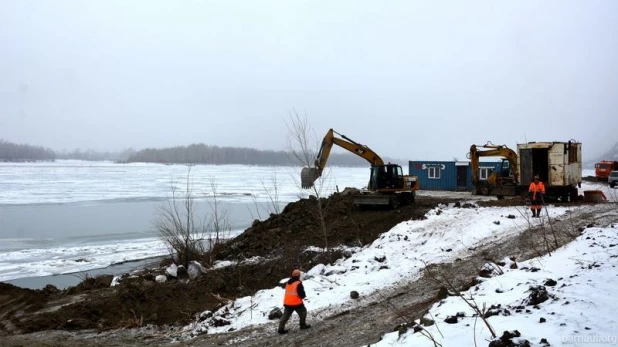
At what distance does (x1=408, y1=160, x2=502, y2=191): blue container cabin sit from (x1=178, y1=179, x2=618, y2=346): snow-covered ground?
18792 millimetres

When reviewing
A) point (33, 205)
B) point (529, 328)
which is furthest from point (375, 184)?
point (33, 205)

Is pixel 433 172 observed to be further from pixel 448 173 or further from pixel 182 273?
pixel 182 273

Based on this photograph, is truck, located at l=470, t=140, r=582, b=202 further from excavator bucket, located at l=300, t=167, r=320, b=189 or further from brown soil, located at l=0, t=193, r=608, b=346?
excavator bucket, located at l=300, t=167, r=320, b=189

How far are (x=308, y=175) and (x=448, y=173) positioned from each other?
24295 millimetres

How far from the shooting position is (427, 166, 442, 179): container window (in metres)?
38.7

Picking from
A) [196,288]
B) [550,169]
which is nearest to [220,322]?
[196,288]

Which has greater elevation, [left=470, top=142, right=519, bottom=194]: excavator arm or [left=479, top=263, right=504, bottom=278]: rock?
[left=470, top=142, right=519, bottom=194]: excavator arm

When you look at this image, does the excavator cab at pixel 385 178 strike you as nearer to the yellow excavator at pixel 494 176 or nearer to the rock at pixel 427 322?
the yellow excavator at pixel 494 176

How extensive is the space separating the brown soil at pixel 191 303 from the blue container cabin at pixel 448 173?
21535mm

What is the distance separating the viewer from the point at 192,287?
13.2 metres

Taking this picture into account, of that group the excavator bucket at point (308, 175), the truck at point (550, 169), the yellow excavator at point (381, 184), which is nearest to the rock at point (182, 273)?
the excavator bucket at point (308, 175)

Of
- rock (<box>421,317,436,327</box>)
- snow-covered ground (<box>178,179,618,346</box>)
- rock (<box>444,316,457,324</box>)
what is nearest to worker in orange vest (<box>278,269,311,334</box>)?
snow-covered ground (<box>178,179,618,346</box>)

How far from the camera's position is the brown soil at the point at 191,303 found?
914cm

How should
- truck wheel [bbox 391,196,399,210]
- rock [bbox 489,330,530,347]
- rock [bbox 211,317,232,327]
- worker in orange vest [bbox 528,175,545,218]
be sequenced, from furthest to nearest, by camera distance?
truck wheel [bbox 391,196,399,210] → worker in orange vest [bbox 528,175,545,218] → rock [bbox 211,317,232,327] → rock [bbox 489,330,530,347]
